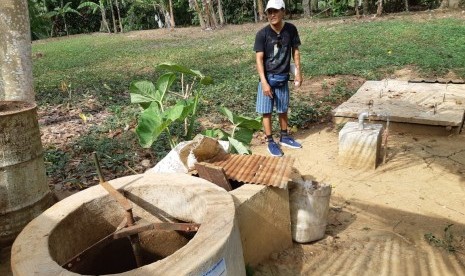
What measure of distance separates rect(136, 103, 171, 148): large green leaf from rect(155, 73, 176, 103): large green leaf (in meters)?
0.49

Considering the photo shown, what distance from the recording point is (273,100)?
205 inches

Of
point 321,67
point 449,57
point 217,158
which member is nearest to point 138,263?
point 217,158

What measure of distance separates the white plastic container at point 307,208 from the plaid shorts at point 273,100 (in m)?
1.95

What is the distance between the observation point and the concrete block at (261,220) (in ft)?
9.41

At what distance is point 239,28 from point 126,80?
11582 millimetres

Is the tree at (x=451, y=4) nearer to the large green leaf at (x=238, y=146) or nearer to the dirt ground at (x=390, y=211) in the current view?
the dirt ground at (x=390, y=211)

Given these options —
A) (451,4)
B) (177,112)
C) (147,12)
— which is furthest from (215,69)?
(147,12)

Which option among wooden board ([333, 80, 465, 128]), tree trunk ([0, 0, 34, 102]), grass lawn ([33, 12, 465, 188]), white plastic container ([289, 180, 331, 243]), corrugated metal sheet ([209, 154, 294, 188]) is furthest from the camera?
wooden board ([333, 80, 465, 128])

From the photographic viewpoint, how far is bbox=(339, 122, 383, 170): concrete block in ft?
15.4

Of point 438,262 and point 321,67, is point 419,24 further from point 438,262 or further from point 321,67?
point 438,262

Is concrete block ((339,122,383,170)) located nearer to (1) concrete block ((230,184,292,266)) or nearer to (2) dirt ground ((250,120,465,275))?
(2) dirt ground ((250,120,465,275))

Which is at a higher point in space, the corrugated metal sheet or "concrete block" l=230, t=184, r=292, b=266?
the corrugated metal sheet

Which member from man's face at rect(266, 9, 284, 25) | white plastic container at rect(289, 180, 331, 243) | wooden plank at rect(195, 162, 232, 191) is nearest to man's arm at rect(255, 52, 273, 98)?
man's face at rect(266, 9, 284, 25)

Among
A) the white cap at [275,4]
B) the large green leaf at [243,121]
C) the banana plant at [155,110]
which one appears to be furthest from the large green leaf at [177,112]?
the white cap at [275,4]
